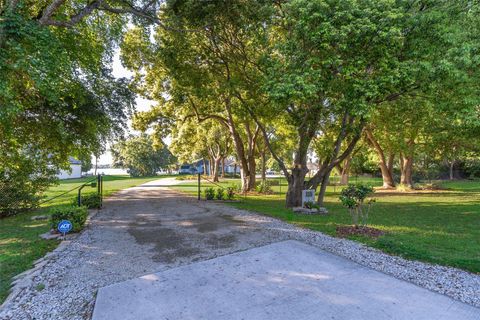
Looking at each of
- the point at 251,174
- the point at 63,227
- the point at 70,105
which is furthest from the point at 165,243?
the point at 251,174

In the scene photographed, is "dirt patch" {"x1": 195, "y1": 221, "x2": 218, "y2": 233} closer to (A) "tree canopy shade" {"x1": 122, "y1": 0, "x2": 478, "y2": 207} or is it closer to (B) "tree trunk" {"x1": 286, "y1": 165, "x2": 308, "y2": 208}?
(A) "tree canopy shade" {"x1": 122, "y1": 0, "x2": 478, "y2": 207}

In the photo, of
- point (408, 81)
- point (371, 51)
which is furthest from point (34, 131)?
point (408, 81)

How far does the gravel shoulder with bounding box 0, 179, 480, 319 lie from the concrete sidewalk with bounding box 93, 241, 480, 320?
0.33 m

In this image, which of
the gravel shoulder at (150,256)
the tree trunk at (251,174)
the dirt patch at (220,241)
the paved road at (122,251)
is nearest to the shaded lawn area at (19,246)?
the gravel shoulder at (150,256)

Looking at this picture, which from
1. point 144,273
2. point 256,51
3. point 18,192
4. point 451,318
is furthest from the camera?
point 256,51

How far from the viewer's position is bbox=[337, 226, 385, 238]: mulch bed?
21.3 feet

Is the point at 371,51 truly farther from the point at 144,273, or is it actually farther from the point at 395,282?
the point at 144,273

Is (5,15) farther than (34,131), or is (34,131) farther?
(34,131)

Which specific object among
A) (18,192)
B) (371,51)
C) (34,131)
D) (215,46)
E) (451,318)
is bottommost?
(451,318)

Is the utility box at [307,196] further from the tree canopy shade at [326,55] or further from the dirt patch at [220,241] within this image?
the dirt patch at [220,241]

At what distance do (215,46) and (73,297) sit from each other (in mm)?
9777

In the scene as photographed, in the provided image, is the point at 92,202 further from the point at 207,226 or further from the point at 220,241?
the point at 220,241

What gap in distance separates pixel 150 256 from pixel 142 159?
45.2 meters

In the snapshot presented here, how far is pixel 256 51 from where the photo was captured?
1074 cm
